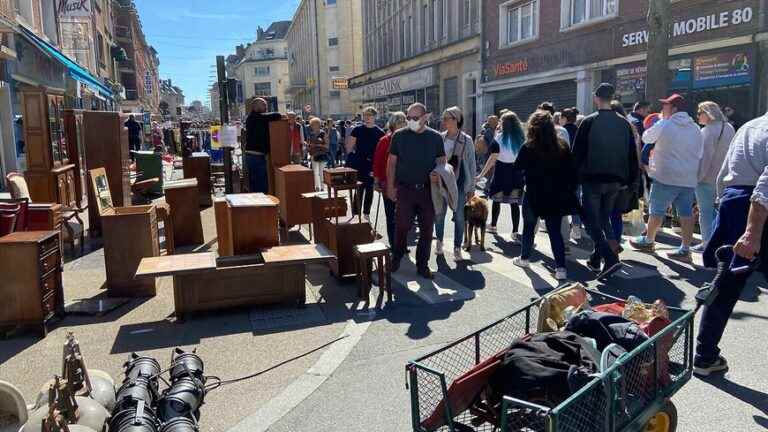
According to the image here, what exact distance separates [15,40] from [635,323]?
17.0m

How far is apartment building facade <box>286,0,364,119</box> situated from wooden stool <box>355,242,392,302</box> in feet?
156

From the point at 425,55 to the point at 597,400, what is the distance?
29.7 metres

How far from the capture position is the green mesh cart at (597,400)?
2.53m

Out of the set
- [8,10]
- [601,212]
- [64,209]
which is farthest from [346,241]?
[8,10]

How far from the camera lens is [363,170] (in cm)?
927

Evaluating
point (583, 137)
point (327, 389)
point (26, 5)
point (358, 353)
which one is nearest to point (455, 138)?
point (583, 137)

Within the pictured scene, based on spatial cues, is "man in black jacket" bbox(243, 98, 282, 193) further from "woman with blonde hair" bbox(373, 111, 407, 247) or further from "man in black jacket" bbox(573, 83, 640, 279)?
"man in black jacket" bbox(573, 83, 640, 279)

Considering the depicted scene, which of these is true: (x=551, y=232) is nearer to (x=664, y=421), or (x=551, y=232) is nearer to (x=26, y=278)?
(x=664, y=421)

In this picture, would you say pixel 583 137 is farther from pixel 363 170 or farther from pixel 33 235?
pixel 33 235

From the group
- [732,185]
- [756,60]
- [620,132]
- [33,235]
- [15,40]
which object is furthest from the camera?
[15,40]

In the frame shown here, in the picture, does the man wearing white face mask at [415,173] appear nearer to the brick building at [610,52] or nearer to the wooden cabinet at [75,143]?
the wooden cabinet at [75,143]

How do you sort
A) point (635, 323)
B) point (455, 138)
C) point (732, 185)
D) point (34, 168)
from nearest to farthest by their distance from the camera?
point (635, 323)
point (732, 185)
point (455, 138)
point (34, 168)

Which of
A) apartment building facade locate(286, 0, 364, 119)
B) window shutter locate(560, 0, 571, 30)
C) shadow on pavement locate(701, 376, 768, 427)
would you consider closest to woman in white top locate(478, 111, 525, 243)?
shadow on pavement locate(701, 376, 768, 427)

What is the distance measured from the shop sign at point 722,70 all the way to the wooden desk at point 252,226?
12.2m
